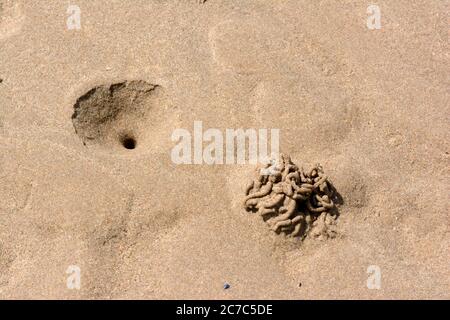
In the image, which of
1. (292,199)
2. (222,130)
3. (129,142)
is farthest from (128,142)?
(292,199)

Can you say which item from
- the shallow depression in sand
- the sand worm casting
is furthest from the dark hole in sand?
the sand worm casting

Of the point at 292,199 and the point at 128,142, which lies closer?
the point at 292,199

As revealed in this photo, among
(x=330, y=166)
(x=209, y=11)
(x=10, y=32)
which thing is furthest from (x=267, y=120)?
(x=10, y=32)

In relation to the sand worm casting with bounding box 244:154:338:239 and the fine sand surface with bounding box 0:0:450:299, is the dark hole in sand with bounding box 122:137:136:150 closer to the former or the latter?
the fine sand surface with bounding box 0:0:450:299

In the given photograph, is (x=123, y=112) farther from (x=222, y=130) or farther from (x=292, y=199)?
(x=292, y=199)

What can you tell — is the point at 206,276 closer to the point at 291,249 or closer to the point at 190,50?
the point at 291,249
